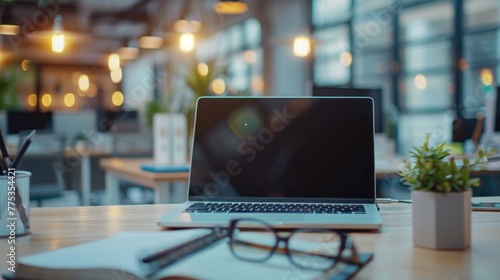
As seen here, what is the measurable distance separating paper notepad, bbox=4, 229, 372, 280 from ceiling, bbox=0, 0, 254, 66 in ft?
27.4

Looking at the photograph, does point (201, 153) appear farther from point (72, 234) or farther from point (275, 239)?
point (275, 239)

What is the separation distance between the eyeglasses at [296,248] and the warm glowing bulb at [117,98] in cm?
1730

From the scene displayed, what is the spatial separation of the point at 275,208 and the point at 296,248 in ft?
1.20

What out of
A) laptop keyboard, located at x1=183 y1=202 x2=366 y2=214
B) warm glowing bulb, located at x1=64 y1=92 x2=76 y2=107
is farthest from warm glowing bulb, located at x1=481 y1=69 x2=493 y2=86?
warm glowing bulb, located at x1=64 y1=92 x2=76 y2=107

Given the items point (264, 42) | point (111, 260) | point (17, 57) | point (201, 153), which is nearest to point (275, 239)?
point (111, 260)

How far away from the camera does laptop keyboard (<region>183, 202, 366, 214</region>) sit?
1.13 metres

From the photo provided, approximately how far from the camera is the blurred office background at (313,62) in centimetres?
502

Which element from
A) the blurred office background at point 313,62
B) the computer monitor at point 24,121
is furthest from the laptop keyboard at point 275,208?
the computer monitor at point 24,121

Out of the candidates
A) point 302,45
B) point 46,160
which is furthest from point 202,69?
point 46,160

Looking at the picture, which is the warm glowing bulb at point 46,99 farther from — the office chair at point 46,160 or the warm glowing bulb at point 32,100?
the office chair at point 46,160

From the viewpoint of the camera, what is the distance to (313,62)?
27.5 feet

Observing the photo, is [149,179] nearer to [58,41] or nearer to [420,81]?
[58,41]

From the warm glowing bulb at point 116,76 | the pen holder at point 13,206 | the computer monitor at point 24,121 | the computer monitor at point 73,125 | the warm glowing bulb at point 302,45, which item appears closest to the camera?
the pen holder at point 13,206

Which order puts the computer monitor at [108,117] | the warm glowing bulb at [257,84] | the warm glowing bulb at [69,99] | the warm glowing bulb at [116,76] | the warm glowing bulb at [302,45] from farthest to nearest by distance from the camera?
the warm glowing bulb at [69,99] → the warm glowing bulb at [116,76] → the warm glowing bulb at [257,84] → the computer monitor at [108,117] → the warm glowing bulb at [302,45]
